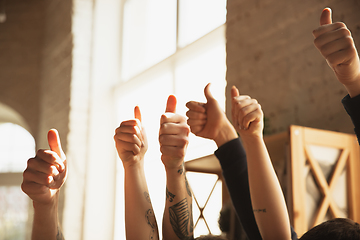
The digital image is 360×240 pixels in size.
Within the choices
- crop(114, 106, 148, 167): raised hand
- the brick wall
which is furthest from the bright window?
crop(114, 106, 148, 167): raised hand

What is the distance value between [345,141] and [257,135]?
923 millimetres

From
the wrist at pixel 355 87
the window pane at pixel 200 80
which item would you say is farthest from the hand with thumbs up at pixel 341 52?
the window pane at pixel 200 80

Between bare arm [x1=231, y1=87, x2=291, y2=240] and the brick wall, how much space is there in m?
1.08

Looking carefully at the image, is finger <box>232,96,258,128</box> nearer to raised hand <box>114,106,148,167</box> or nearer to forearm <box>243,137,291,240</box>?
forearm <box>243,137,291,240</box>

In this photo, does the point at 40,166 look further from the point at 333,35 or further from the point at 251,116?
the point at 333,35

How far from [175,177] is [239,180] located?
7.0 inches

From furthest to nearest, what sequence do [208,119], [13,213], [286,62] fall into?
[13,213] → [286,62] → [208,119]

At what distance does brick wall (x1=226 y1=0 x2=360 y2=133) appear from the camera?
180 cm

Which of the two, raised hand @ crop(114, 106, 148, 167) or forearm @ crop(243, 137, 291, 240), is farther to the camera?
raised hand @ crop(114, 106, 148, 167)

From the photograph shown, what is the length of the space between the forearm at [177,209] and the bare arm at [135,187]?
0.12 ft

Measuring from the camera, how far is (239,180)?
0.91 m

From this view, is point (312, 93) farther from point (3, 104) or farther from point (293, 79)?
point (3, 104)

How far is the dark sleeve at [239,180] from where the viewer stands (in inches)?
34.9

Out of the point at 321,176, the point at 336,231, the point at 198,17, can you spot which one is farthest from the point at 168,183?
the point at 198,17
